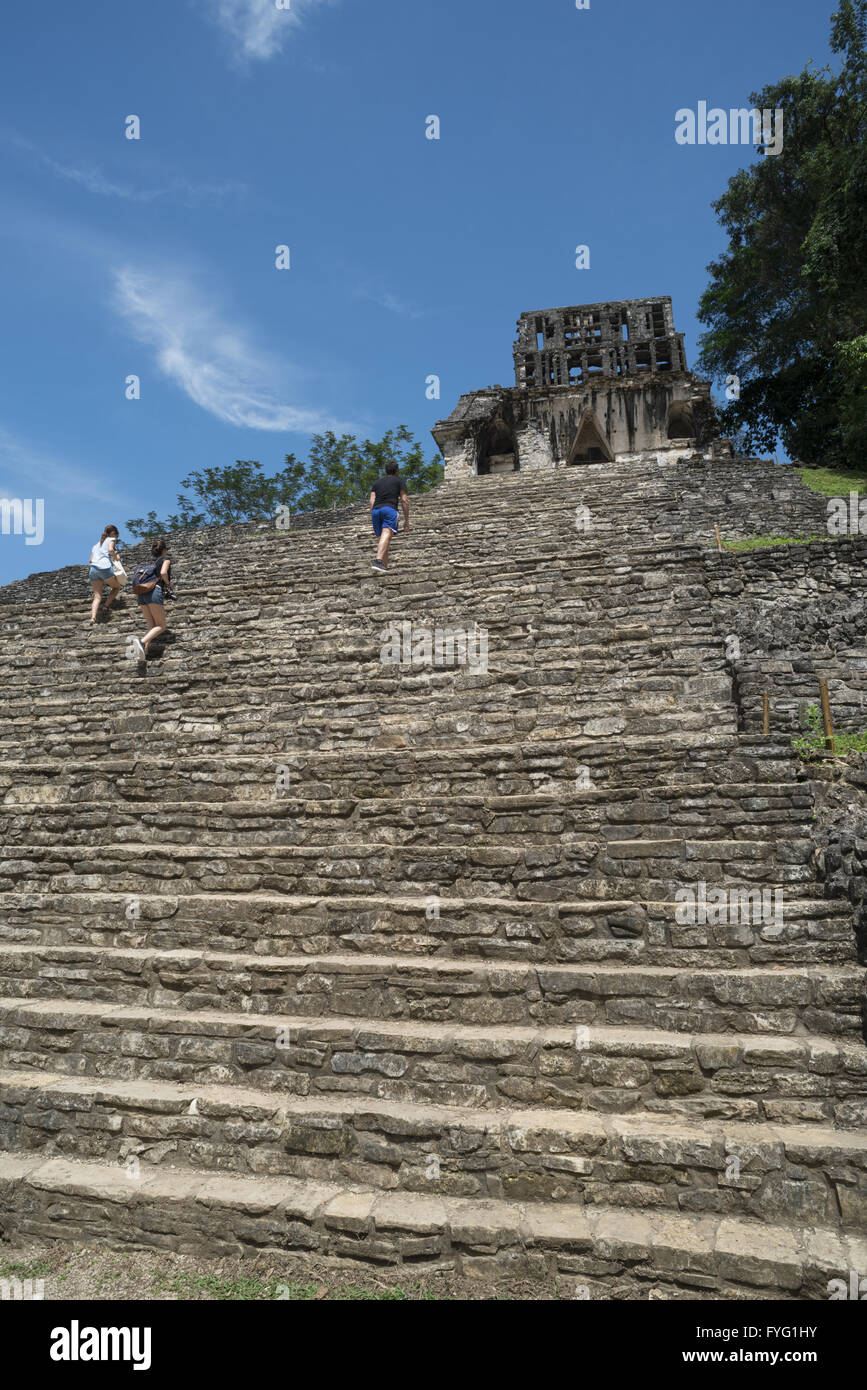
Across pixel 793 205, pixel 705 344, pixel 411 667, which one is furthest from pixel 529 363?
pixel 411 667

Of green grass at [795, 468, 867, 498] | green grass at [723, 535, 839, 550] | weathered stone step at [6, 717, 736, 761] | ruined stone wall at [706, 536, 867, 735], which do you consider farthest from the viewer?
green grass at [795, 468, 867, 498]

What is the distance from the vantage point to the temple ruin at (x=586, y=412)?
82.7 feet

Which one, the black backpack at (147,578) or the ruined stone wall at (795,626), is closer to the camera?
the ruined stone wall at (795,626)

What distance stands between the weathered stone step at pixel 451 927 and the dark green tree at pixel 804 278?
14904 mm

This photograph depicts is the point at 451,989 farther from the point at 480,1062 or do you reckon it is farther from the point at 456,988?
the point at 480,1062

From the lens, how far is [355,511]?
640 inches

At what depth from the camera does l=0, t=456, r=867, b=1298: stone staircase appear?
352 cm

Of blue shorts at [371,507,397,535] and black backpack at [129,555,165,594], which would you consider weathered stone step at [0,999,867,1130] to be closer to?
black backpack at [129,555,165,594]

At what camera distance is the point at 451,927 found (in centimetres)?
466

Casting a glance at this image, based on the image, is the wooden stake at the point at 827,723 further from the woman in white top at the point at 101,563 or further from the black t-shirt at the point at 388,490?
the woman in white top at the point at 101,563

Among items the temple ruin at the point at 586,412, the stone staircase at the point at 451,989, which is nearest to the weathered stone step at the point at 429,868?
the stone staircase at the point at 451,989

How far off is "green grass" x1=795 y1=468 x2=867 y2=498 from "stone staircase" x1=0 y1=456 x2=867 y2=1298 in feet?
29.1

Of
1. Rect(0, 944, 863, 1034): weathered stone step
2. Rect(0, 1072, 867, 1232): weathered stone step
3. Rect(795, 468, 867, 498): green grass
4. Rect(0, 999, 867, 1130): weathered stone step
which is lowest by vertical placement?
Rect(0, 1072, 867, 1232): weathered stone step

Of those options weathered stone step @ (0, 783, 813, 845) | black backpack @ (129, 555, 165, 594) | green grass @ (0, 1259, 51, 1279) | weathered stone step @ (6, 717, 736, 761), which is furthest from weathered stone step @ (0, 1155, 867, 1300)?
black backpack @ (129, 555, 165, 594)
